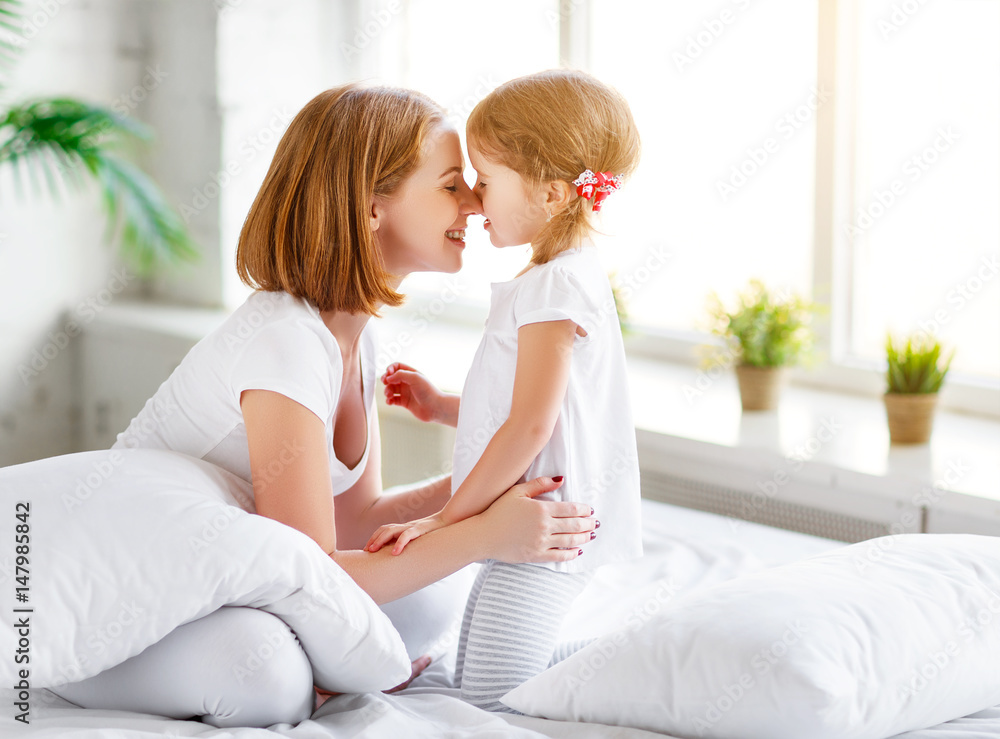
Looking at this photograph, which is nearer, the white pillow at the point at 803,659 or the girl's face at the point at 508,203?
the white pillow at the point at 803,659

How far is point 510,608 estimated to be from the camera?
1229 millimetres

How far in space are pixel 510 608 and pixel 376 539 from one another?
190 millimetres

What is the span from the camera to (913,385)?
1.85 meters

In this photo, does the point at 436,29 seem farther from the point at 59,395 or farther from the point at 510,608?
the point at 510,608

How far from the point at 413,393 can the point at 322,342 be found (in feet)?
1.06

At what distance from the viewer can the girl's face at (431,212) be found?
132 cm

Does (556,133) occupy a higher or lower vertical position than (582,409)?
higher

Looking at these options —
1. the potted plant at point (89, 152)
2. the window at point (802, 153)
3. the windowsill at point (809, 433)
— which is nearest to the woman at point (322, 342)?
the windowsill at point (809, 433)

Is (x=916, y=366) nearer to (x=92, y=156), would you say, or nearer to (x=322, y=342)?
(x=322, y=342)

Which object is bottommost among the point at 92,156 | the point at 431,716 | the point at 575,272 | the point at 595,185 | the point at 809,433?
the point at 431,716

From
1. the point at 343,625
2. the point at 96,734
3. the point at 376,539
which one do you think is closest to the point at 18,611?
the point at 96,734

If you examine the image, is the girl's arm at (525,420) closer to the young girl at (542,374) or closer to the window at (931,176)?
the young girl at (542,374)

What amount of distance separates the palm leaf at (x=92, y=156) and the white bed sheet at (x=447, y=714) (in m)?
1.68

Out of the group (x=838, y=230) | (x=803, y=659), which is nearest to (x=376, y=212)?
(x=803, y=659)
